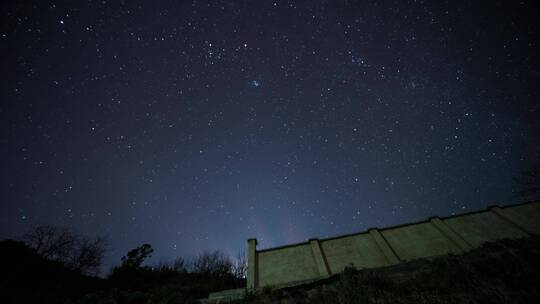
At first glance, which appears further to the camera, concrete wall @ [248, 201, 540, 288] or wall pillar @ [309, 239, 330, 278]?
concrete wall @ [248, 201, 540, 288]

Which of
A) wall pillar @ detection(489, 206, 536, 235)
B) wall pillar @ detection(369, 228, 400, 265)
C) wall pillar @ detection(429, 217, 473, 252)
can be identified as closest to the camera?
wall pillar @ detection(369, 228, 400, 265)

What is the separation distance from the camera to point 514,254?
1191 centimetres

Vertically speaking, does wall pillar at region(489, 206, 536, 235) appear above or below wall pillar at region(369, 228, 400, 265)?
above

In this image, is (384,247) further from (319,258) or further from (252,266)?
(252,266)

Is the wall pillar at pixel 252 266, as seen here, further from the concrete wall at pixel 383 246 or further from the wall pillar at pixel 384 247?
the wall pillar at pixel 384 247

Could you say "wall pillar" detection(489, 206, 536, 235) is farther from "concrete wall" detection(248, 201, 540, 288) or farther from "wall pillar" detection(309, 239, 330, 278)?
"wall pillar" detection(309, 239, 330, 278)

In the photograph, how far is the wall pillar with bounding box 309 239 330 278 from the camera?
17.3 m

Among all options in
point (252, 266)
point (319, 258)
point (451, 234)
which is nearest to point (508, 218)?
point (451, 234)

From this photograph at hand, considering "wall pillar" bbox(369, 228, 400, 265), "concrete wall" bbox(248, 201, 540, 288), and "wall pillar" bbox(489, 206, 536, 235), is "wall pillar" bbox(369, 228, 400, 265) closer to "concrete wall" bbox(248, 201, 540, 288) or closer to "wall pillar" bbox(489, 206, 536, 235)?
"concrete wall" bbox(248, 201, 540, 288)

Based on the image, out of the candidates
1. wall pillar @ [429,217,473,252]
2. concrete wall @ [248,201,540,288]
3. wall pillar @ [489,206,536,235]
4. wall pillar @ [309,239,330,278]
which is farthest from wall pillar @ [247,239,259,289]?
wall pillar @ [489,206,536,235]

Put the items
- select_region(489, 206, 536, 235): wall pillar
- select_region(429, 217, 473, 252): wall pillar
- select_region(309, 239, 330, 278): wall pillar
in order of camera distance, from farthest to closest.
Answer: select_region(489, 206, 536, 235): wall pillar < select_region(429, 217, 473, 252): wall pillar < select_region(309, 239, 330, 278): wall pillar

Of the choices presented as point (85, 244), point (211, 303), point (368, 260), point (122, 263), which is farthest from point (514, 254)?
point (85, 244)

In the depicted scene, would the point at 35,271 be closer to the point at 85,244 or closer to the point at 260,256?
the point at 85,244

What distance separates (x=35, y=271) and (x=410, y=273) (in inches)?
1318
